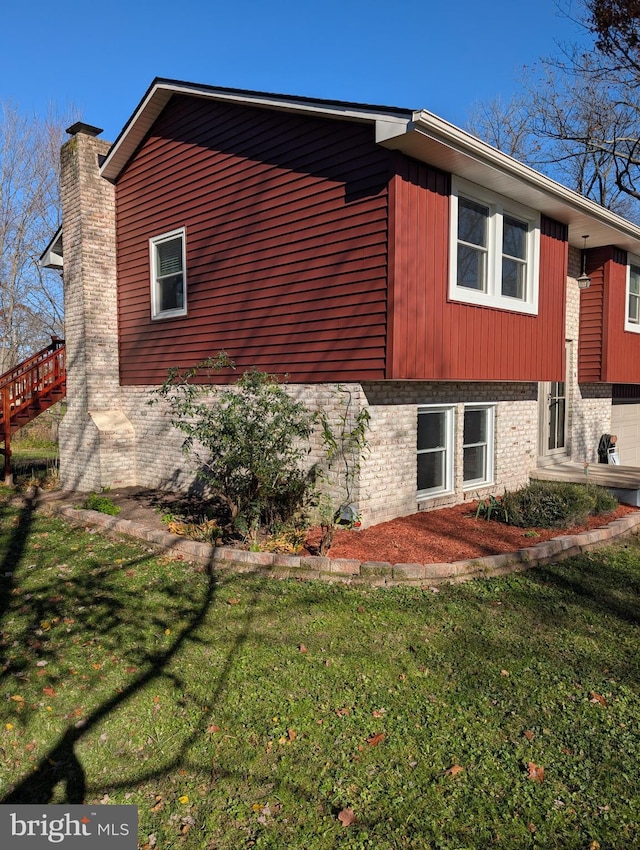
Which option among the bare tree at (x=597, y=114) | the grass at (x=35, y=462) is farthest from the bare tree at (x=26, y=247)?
the bare tree at (x=597, y=114)

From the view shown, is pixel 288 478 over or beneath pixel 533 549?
over

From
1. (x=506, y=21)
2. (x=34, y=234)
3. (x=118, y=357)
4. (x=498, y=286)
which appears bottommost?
(x=118, y=357)

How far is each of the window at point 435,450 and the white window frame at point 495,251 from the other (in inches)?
70.0

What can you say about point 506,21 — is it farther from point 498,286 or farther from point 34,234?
point 34,234

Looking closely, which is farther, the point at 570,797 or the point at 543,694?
the point at 543,694

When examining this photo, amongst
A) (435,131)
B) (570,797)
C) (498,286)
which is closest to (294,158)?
(435,131)

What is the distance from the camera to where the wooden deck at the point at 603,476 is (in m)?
9.73

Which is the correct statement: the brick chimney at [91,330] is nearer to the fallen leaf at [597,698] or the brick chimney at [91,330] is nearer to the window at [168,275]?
the window at [168,275]

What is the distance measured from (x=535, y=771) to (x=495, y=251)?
7.09m

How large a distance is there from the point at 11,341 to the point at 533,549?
965 inches

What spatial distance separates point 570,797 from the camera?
2.96 meters

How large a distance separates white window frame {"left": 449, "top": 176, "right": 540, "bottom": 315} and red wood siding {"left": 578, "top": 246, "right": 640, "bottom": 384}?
371 centimetres

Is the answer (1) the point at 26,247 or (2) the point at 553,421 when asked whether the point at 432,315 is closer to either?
(2) the point at 553,421

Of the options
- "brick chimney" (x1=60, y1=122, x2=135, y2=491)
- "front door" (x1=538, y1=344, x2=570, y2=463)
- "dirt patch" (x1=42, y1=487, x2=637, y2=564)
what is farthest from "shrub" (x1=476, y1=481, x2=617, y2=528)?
"brick chimney" (x1=60, y1=122, x2=135, y2=491)
